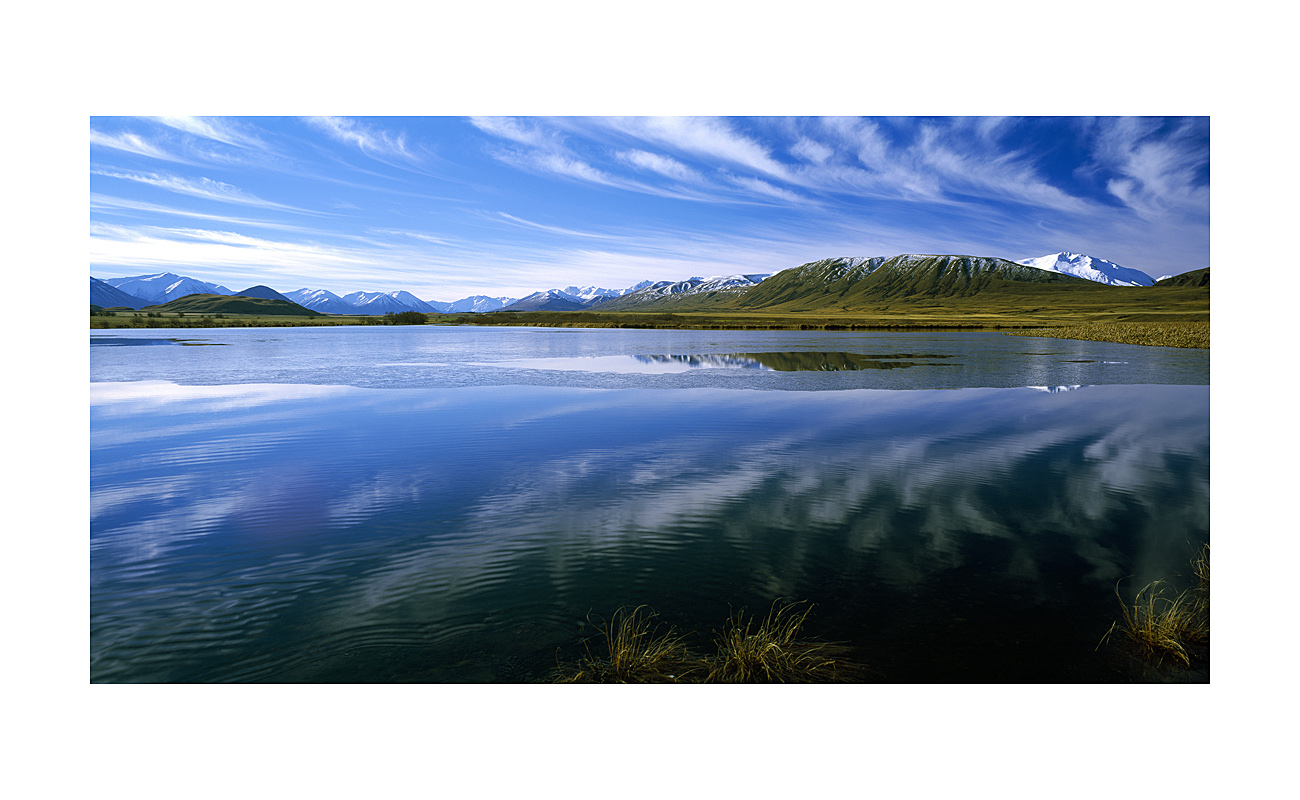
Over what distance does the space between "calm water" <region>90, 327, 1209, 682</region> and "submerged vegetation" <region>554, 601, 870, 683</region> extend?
248mm

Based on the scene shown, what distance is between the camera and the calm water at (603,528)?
5625 mm

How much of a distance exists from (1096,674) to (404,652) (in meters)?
6.03

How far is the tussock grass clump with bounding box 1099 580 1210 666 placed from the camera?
18.3 feet

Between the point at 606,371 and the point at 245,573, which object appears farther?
the point at 606,371

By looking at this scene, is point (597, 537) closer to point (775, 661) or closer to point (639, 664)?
point (639, 664)

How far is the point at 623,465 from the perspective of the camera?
11.4 metres

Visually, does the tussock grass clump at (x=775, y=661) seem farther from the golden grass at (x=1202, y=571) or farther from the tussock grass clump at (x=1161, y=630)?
the golden grass at (x=1202, y=571)

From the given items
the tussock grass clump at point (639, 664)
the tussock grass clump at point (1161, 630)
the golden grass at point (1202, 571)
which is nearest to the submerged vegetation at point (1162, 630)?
the tussock grass clump at point (1161, 630)

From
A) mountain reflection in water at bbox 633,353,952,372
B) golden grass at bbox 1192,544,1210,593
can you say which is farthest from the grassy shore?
golden grass at bbox 1192,544,1210,593

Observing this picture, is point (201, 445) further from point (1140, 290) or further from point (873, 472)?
point (1140, 290)

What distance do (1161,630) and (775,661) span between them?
368cm

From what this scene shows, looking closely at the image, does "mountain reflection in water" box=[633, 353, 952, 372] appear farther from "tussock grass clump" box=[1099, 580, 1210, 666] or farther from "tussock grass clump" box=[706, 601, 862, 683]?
"tussock grass clump" box=[706, 601, 862, 683]

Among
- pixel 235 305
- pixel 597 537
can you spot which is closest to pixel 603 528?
pixel 597 537
